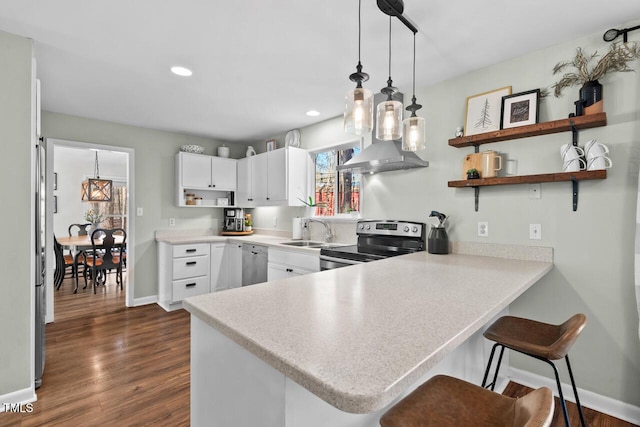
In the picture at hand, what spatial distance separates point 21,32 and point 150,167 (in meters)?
2.22

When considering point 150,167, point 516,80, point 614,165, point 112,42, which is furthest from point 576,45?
point 150,167

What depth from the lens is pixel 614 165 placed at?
6.09 ft

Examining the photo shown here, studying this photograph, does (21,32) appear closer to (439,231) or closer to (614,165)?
(439,231)

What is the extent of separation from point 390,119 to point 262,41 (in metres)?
1.12

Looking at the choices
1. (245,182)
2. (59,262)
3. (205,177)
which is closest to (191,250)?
(205,177)

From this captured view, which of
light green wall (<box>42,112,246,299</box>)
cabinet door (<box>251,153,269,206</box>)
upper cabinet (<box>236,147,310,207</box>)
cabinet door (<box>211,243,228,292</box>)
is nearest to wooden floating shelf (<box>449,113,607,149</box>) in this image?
upper cabinet (<box>236,147,310,207</box>)

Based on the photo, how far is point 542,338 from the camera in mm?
1490

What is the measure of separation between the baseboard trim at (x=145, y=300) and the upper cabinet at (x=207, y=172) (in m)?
1.52

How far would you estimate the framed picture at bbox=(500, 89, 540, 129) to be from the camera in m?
2.13

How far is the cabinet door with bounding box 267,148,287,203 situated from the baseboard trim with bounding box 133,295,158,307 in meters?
1.99

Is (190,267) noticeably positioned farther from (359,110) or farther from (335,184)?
(359,110)

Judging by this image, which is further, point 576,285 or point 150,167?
point 150,167

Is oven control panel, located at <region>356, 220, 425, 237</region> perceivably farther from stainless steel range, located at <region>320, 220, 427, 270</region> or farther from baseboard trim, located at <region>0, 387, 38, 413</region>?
baseboard trim, located at <region>0, 387, 38, 413</region>

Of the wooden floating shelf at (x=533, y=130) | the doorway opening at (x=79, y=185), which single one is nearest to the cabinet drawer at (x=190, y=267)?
the doorway opening at (x=79, y=185)
